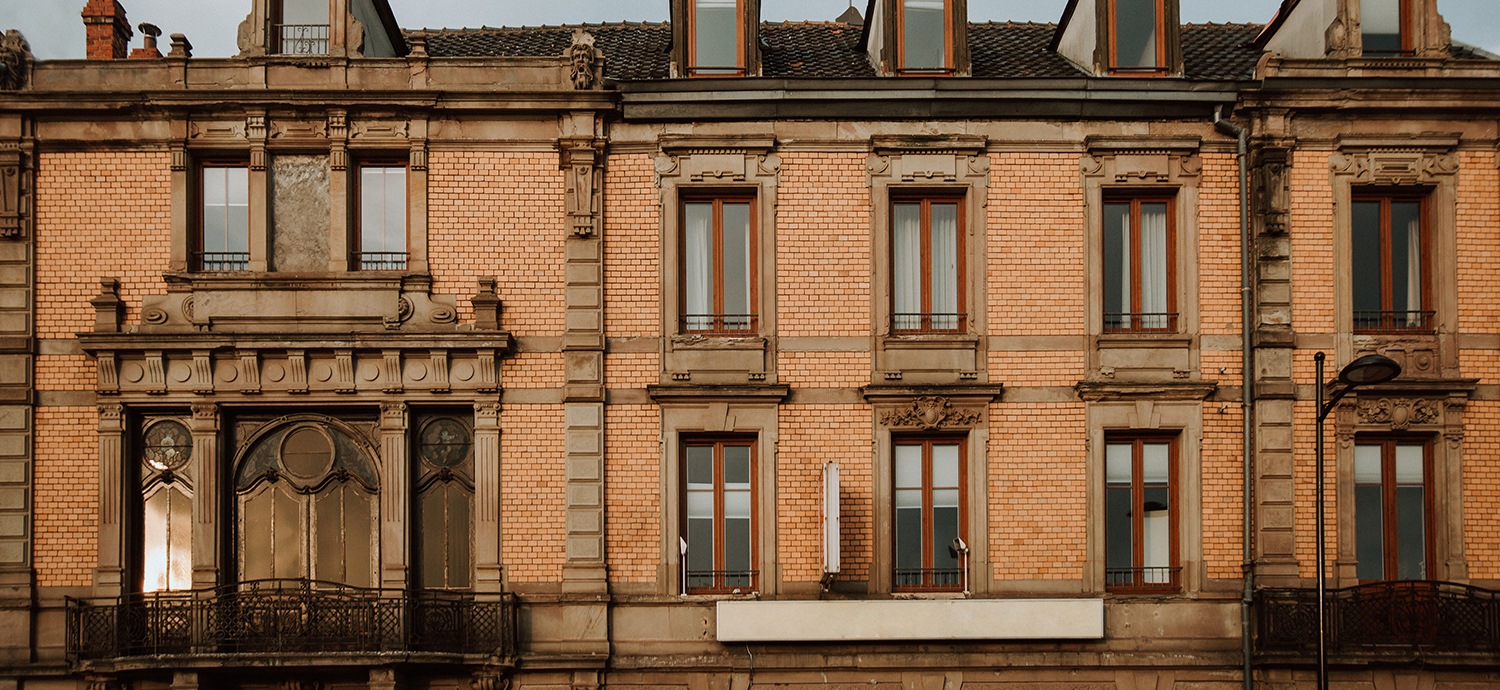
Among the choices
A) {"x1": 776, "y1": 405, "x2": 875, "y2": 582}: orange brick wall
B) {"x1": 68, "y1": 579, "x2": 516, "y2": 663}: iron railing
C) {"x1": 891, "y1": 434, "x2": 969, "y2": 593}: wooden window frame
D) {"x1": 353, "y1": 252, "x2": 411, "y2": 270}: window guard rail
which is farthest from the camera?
{"x1": 353, "y1": 252, "x2": 411, "y2": 270}: window guard rail

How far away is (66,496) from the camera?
15.5 m

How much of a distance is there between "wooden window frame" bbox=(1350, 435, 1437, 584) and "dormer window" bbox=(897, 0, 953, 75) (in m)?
7.59

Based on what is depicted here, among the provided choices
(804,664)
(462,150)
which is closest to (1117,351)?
(804,664)

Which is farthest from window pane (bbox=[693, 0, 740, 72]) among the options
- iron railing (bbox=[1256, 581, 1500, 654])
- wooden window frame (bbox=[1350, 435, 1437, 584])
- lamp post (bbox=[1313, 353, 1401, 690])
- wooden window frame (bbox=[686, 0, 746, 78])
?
iron railing (bbox=[1256, 581, 1500, 654])

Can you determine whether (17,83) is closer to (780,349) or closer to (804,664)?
(780,349)

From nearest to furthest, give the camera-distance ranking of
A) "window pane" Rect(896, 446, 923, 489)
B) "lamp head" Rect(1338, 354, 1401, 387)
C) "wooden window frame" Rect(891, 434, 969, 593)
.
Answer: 1. "lamp head" Rect(1338, 354, 1401, 387)
2. "wooden window frame" Rect(891, 434, 969, 593)
3. "window pane" Rect(896, 446, 923, 489)

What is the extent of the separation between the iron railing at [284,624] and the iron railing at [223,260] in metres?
4.18

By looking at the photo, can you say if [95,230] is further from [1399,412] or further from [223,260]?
[1399,412]

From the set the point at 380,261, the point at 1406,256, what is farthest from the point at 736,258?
the point at 1406,256

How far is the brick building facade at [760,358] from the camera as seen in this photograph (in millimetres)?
15383

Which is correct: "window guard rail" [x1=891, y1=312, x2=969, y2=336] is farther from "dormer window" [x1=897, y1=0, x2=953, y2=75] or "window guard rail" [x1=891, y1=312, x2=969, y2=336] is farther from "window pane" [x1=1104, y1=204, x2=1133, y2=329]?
"dormer window" [x1=897, y1=0, x2=953, y2=75]

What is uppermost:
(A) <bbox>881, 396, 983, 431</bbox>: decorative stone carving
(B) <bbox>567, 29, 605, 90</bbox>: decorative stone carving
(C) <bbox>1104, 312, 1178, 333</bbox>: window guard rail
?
(B) <bbox>567, 29, 605, 90</bbox>: decorative stone carving

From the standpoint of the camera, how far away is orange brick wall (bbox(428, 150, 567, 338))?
15758 mm

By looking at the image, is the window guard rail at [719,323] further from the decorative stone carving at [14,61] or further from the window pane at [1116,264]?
the decorative stone carving at [14,61]
